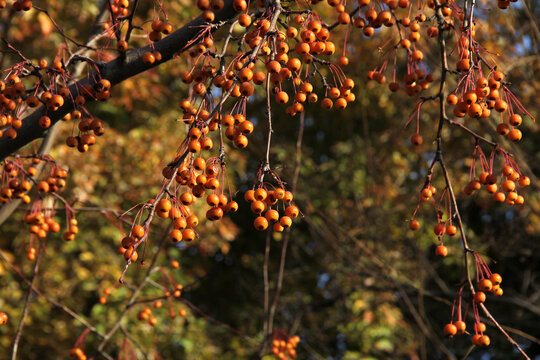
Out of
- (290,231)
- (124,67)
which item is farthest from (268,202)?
(290,231)

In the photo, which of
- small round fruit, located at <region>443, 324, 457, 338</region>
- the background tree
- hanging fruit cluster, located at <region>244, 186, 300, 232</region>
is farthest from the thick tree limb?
the background tree

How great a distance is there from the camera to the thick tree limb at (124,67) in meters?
1.68

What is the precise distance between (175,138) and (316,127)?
3.13m

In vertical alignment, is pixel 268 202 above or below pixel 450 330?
above

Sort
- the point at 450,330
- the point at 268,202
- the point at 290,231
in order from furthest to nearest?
the point at 290,231, the point at 450,330, the point at 268,202

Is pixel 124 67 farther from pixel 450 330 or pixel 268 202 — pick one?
pixel 450 330

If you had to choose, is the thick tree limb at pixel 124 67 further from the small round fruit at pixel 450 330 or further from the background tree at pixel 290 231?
the background tree at pixel 290 231

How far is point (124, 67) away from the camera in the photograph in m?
1.76

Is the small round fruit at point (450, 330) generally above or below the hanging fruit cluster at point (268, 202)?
below

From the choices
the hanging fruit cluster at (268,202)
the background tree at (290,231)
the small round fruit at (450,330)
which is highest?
the hanging fruit cluster at (268,202)

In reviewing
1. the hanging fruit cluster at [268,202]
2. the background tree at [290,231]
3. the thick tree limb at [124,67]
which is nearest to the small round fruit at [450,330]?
the hanging fruit cluster at [268,202]

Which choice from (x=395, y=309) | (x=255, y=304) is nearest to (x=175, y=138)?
(x=255, y=304)

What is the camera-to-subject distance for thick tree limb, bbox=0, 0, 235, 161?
5.51ft

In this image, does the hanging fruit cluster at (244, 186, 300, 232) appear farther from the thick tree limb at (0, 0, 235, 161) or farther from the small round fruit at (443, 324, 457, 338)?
the small round fruit at (443, 324, 457, 338)
